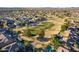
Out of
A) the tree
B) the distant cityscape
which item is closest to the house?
the distant cityscape

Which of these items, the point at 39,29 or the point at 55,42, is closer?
the point at 55,42

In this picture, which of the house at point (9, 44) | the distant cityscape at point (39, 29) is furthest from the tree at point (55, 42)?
the house at point (9, 44)

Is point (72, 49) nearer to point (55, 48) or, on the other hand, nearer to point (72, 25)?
point (55, 48)

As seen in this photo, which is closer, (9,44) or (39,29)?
(9,44)

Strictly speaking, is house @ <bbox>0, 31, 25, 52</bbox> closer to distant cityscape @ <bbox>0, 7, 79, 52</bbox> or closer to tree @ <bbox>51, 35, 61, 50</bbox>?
distant cityscape @ <bbox>0, 7, 79, 52</bbox>

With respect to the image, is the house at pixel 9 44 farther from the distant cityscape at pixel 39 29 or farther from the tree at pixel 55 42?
the tree at pixel 55 42
